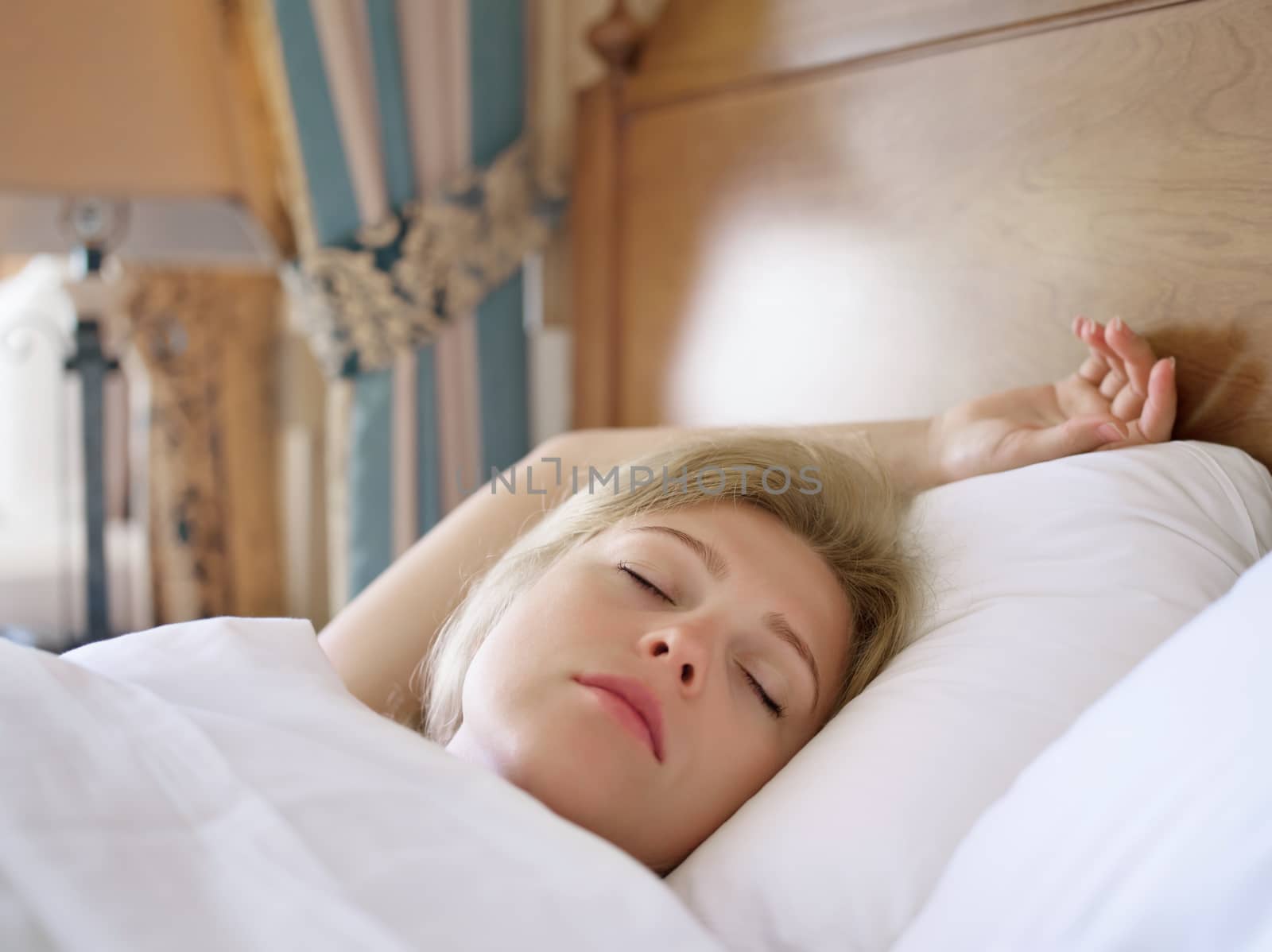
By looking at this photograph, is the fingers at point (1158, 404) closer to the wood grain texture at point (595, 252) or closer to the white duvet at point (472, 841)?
the white duvet at point (472, 841)

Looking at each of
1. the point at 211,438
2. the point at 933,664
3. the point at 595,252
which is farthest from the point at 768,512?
the point at 211,438

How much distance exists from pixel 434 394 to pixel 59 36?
75 cm

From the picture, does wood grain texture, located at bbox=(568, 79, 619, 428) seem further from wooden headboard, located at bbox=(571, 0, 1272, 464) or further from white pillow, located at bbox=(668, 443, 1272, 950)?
white pillow, located at bbox=(668, 443, 1272, 950)

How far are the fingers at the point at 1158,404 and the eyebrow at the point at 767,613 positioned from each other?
385mm

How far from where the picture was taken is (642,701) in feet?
2.34

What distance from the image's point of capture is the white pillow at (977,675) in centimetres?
62

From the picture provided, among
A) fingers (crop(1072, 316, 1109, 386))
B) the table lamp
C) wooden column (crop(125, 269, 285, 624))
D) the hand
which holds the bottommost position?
wooden column (crop(125, 269, 285, 624))

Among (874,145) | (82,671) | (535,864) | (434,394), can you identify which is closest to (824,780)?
(535,864)

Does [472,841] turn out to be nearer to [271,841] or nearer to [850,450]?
[271,841]

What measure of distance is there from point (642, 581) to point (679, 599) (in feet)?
0.11

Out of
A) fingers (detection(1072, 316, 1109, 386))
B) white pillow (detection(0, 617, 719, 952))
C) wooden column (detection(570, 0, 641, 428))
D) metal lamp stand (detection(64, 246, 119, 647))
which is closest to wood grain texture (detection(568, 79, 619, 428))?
wooden column (detection(570, 0, 641, 428))

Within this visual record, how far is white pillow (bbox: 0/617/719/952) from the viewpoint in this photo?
1.67ft

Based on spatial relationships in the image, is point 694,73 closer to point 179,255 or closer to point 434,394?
point 434,394

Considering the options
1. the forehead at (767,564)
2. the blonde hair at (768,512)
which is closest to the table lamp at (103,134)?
the blonde hair at (768,512)
